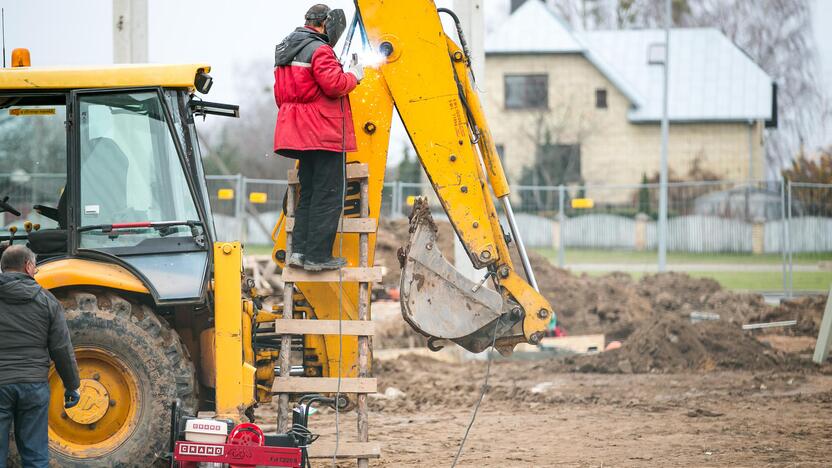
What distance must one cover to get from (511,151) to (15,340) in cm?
3744

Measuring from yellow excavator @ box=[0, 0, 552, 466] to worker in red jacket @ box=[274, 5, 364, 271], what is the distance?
37 cm

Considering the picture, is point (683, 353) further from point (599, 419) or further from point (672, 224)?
point (672, 224)

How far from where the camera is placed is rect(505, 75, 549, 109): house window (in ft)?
138

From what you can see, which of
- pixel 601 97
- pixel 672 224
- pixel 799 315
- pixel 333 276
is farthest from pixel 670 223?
pixel 333 276

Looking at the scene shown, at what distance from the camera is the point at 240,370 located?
622 centimetres

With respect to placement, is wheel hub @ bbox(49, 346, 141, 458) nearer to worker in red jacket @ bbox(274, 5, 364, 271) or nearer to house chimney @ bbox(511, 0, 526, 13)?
worker in red jacket @ bbox(274, 5, 364, 271)

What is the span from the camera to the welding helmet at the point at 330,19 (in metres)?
6.55

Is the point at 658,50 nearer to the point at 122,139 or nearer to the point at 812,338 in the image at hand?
the point at 812,338

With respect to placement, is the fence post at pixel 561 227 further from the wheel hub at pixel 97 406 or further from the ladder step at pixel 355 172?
the wheel hub at pixel 97 406

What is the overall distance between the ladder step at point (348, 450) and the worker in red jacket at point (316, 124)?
3.70ft

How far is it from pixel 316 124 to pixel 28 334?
214 cm

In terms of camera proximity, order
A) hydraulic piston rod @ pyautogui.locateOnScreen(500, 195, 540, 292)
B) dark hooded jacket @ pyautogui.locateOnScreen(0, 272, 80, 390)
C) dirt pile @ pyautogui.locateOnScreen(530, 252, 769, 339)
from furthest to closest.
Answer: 1. dirt pile @ pyautogui.locateOnScreen(530, 252, 769, 339)
2. hydraulic piston rod @ pyautogui.locateOnScreen(500, 195, 540, 292)
3. dark hooded jacket @ pyautogui.locateOnScreen(0, 272, 80, 390)

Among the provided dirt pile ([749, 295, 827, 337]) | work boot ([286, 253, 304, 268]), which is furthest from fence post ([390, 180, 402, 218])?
work boot ([286, 253, 304, 268])

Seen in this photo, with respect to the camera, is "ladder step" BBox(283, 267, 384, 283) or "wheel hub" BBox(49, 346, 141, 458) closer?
"wheel hub" BBox(49, 346, 141, 458)
